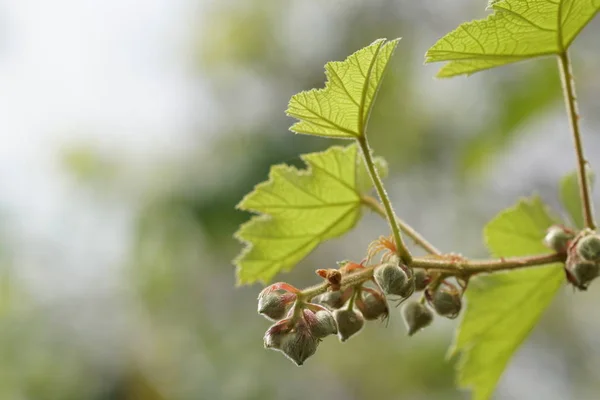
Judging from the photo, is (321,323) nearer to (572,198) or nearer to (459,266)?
(459,266)

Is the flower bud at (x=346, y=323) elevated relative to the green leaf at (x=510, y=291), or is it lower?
elevated

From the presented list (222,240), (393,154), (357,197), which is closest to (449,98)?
(393,154)

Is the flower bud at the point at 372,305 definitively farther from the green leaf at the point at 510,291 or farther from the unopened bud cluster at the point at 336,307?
the green leaf at the point at 510,291

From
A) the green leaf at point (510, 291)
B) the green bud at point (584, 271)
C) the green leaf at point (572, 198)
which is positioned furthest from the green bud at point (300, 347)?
the green leaf at point (572, 198)

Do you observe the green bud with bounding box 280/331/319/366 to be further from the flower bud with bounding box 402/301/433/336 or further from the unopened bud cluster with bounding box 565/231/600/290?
the unopened bud cluster with bounding box 565/231/600/290

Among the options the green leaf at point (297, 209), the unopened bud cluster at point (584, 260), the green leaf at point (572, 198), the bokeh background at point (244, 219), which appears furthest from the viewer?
the bokeh background at point (244, 219)

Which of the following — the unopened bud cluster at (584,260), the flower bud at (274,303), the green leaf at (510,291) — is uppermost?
the flower bud at (274,303)

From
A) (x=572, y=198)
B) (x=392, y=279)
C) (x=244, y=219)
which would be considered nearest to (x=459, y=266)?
(x=392, y=279)
